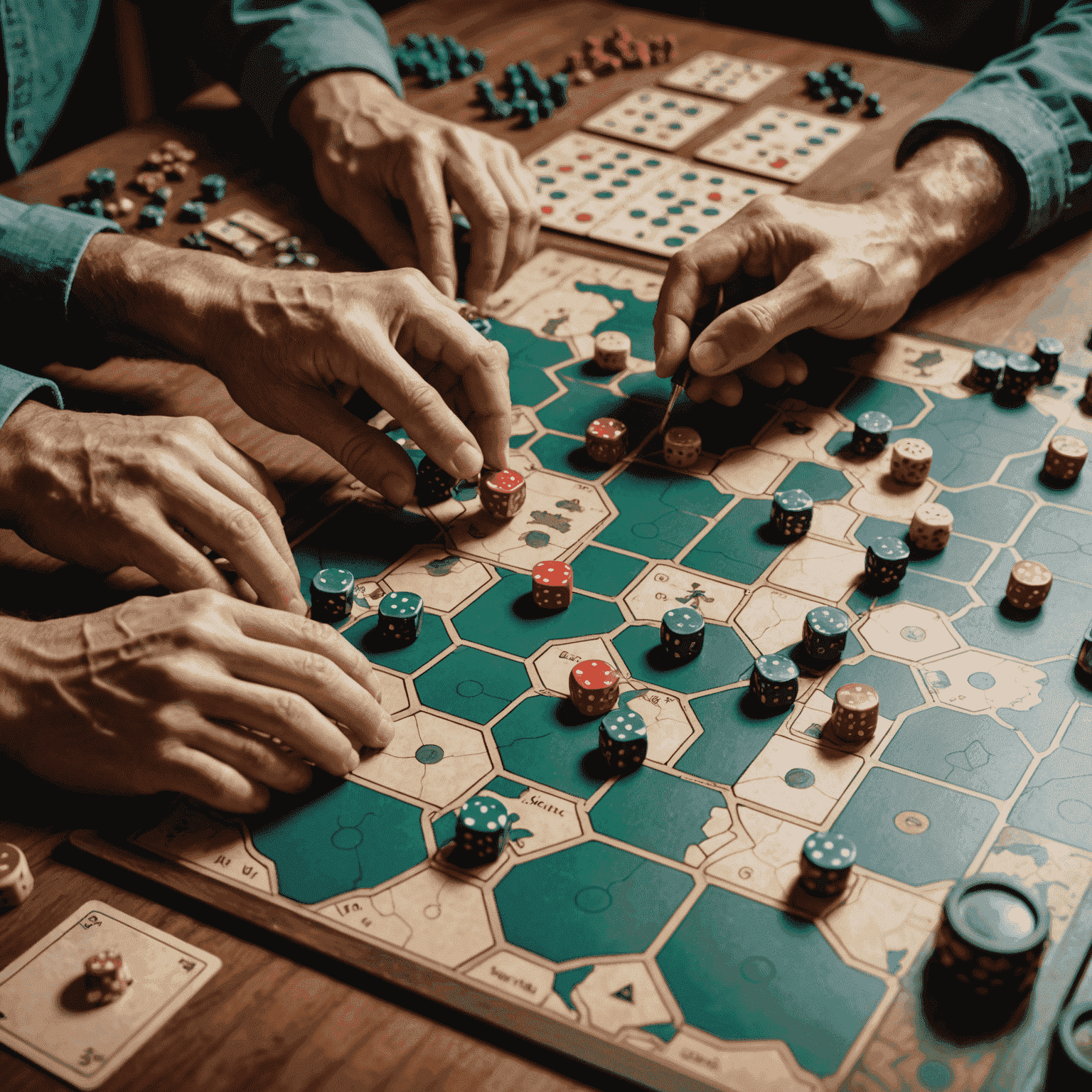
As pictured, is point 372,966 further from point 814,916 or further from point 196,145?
point 196,145

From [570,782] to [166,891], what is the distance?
51cm

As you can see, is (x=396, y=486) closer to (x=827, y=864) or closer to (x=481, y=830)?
(x=481, y=830)

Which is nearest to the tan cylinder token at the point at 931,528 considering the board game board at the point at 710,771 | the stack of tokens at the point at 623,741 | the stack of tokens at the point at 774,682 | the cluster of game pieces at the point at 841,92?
the board game board at the point at 710,771

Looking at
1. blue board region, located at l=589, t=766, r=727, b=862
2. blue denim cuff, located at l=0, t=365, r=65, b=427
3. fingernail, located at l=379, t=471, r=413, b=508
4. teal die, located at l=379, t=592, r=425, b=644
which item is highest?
blue denim cuff, located at l=0, t=365, r=65, b=427

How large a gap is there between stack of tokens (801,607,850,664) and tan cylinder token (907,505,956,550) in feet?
0.88

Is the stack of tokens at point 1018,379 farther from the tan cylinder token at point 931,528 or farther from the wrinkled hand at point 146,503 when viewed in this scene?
the wrinkled hand at point 146,503

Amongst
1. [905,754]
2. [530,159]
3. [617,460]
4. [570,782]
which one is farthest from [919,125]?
[570,782]

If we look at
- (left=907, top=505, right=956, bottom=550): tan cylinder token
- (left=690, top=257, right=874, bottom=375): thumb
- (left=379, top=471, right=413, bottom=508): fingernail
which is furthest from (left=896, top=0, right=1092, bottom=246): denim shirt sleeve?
(left=379, top=471, right=413, bottom=508): fingernail

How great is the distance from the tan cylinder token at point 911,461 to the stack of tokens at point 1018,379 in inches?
11.1

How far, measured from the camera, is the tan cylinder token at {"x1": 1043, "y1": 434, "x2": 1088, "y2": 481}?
1912mm

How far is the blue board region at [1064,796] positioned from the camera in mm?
1364

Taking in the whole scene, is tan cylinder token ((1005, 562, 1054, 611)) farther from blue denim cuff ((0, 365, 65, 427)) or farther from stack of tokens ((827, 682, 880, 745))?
blue denim cuff ((0, 365, 65, 427))

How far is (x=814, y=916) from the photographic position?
1278mm

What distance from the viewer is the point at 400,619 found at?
5.39 ft
